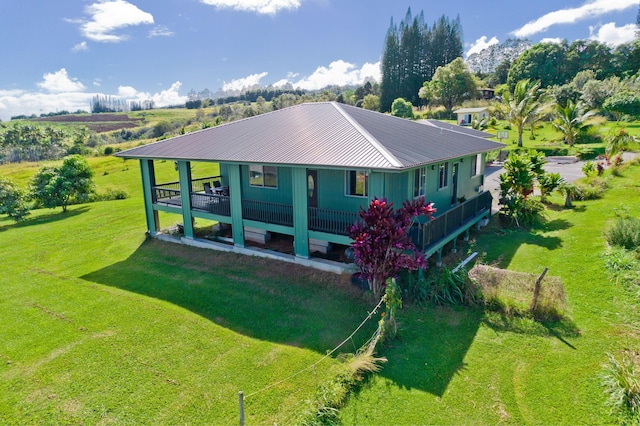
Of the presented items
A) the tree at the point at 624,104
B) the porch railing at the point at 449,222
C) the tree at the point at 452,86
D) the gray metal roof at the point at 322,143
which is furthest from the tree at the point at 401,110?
the porch railing at the point at 449,222

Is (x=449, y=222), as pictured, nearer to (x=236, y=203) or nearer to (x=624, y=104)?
(x=236, y=203)

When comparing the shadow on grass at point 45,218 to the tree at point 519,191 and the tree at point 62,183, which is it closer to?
the tree at point 62,183

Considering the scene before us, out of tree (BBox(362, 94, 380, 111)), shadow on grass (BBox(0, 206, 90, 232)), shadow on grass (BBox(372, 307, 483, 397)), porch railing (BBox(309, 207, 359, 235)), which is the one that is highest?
tree (BBox(362, 94, 380, 111))

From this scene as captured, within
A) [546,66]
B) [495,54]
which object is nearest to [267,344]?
[546,66]

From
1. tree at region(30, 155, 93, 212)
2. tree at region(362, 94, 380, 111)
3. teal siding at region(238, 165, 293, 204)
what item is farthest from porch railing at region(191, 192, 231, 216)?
tree at region(362, 94, 380, 111)

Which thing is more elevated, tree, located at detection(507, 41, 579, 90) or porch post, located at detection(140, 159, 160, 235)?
tree, located at detection(507, 41, 579, 90)

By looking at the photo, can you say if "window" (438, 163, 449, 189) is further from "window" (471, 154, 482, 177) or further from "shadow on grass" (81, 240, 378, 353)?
"shadow on grass" (81, 240, 378, 353)

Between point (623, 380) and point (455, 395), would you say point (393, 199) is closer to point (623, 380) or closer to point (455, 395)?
point (455, 395)
